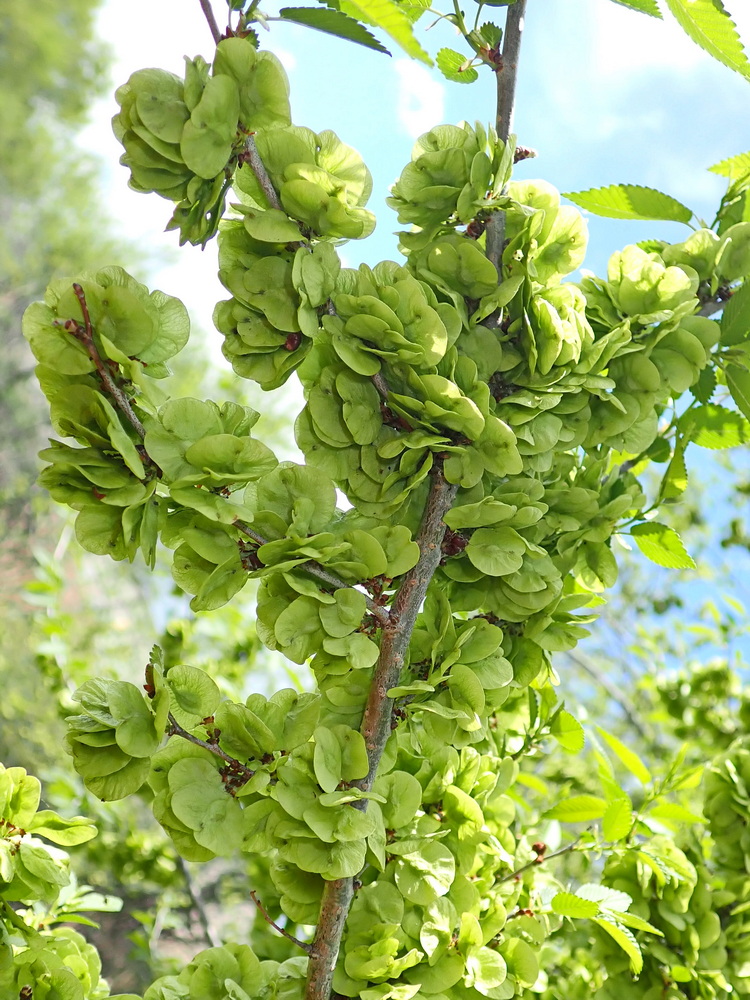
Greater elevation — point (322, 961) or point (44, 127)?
point (44, 127)

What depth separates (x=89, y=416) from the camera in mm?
380

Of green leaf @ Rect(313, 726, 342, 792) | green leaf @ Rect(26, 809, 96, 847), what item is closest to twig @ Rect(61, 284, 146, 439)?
green leaf @ Rect(313, 726, 342, 792)

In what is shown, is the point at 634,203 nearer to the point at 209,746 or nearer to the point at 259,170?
the point at 259,170

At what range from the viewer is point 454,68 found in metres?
0.53

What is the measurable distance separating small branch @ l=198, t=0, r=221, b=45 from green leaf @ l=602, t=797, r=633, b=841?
0.61 meters

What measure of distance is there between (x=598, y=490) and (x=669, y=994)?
466 millimetres

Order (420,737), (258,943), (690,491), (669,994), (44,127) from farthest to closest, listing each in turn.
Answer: (44,127) < (690,491) < (258,943) < (669,994) < (420,737)

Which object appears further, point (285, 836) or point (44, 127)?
point (44, 127)

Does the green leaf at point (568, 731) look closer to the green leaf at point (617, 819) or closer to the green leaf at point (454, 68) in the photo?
the green leaf at point (617, 819)

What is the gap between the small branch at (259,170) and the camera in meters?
0.39

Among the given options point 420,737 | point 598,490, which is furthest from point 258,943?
point 598,490

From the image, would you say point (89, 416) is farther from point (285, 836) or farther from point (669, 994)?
point (669, 994)

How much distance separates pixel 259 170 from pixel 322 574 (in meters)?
0.21

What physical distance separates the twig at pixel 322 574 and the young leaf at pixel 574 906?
0.97ft
